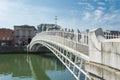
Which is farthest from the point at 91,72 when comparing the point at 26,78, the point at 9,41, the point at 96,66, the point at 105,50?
the point at 9,41

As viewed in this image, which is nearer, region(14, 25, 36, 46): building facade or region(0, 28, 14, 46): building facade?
region(0, 28, 14, 46): building facade

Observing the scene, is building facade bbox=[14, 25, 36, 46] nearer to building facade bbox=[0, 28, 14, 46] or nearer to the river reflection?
building facade bbox=[0, 28, 14, 46]

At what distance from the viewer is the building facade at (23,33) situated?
63250 mm

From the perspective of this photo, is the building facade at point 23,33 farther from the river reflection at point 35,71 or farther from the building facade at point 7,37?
the river reflection at point 35,71

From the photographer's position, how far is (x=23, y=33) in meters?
64.1

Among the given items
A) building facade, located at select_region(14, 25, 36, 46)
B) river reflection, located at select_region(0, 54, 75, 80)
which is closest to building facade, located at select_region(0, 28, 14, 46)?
building facade, located at select_region(14, 25, 36, 46)

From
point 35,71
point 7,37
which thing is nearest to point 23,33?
point 7,37

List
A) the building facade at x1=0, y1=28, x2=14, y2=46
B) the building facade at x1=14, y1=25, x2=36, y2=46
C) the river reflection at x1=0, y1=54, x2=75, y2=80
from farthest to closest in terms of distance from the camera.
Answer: the building facade at x1=14, y1=25, x2=36, y2=46 → the building facade at x1=0, y1=28, x2=14, y2=46 → the river reflection at x1=0, y1=54, x2=75, y2=80

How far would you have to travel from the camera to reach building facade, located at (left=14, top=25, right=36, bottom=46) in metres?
63.2

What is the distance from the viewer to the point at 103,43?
6.57 meters

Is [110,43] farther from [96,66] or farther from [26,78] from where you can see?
[26,78]

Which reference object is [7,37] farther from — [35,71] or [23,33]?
[35,71]

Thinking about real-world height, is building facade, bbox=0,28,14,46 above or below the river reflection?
above

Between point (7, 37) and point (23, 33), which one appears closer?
point (7, 37)
